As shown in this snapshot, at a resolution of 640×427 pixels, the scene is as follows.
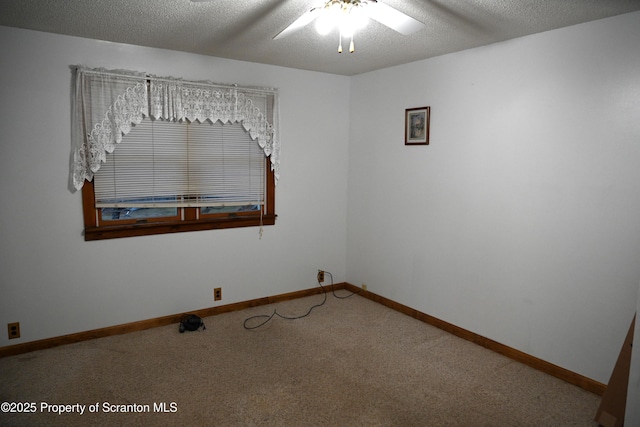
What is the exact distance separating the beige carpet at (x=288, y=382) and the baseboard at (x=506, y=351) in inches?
2.2

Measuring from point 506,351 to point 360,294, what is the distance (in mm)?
1723

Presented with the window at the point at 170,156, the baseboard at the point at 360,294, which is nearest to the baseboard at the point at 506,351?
the baseboard at the point at 360,294

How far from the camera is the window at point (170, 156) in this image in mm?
3279

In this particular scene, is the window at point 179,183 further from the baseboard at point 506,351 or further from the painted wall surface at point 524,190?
the baseboard at point 506,351

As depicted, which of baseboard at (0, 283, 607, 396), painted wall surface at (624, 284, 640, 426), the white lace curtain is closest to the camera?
painted wall surface at (624, 284, 640, 426)

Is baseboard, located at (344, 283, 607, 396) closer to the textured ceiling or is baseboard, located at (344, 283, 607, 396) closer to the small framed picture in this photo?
the small framed picture

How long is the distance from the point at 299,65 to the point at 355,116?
2.79 ft

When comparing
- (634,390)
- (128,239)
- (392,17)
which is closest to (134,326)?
(128,239)

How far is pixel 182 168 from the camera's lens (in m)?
3.69

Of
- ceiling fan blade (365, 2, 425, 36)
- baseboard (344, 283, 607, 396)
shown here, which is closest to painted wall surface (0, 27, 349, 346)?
baseboard (344, 283, 607, 396)

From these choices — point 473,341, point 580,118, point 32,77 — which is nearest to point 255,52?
point 32,77

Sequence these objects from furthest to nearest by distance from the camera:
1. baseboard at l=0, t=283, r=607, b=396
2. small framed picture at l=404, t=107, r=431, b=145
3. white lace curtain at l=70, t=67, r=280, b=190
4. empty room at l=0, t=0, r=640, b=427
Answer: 1. small framed picture at l=404, t=107, r=431, b=145
2. white lace curtain at l=70, t=67, r=280, b=190
3. baseboard at l=0, t=283, r=607, b=396
4. empty room at l=0, t=0, r=640, b=427

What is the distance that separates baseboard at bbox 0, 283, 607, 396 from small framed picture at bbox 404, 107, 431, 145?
1.60 metres

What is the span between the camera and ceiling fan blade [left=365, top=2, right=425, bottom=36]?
2.05 metres
